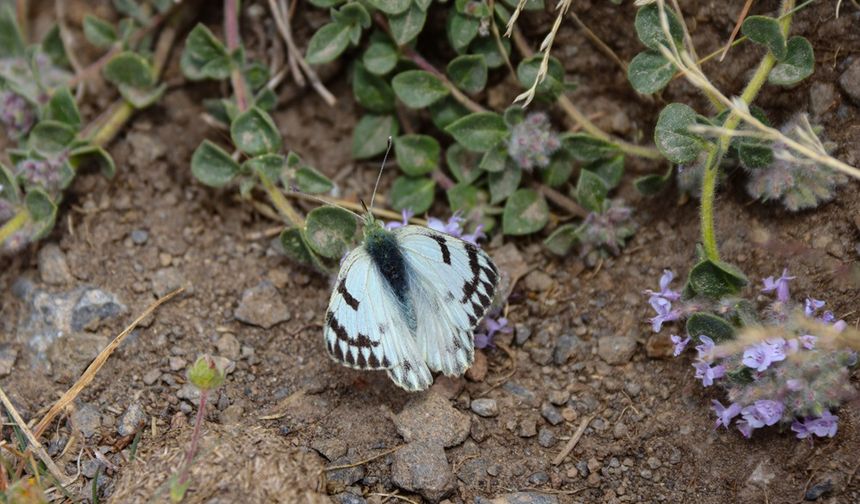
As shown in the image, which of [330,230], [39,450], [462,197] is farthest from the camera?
[462,197]

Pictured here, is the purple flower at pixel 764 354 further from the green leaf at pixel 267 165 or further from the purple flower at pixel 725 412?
the green leaf at pixel 267 165

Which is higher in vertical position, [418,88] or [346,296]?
[418,88]

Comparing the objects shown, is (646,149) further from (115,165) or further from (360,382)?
(115,165)

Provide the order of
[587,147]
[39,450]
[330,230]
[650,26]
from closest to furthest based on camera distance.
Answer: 1. [39,450]
2. [650,26]
3. [330,230]
4. [587,147]

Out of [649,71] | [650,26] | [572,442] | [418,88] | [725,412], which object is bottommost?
[572,442]

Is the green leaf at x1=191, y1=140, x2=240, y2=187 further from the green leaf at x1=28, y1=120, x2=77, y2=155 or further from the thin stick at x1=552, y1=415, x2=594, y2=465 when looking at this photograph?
the thin stick at x1=552, y1=415, x2=594, y2=465

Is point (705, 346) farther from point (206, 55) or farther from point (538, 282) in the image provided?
point (206, 55)

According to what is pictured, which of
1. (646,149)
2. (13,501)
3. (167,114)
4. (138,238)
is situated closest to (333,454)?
(13,501)

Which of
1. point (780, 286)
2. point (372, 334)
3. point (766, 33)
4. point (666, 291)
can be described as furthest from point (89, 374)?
point (766, 33)
